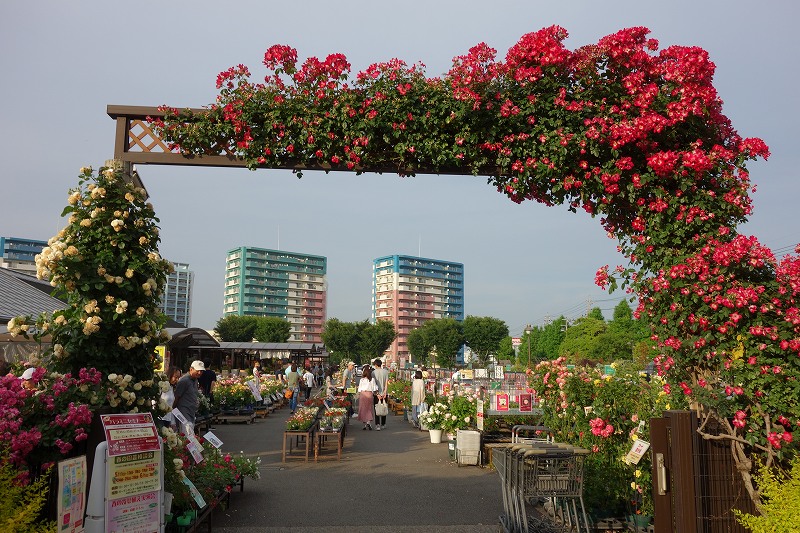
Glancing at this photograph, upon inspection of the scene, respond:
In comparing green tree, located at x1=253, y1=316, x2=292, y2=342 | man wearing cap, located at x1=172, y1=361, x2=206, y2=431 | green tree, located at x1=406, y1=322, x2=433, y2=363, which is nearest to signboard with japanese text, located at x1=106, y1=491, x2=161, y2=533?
man wearing cap, located at x1=172, y1=361, x2=206, y2=431

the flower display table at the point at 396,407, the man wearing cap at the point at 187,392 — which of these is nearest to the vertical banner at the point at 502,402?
the man wearing cap at the point at 187,392

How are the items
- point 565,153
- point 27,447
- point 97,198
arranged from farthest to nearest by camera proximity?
1. point 565,153
2. point 97,198
3. point 27,447

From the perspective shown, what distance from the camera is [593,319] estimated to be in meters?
70.4

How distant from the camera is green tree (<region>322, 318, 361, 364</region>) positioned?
91.1 m

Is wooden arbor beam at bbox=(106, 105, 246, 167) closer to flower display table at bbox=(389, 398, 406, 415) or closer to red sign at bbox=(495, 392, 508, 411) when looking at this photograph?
red sign at bbox=(495, 392, 508, 411)

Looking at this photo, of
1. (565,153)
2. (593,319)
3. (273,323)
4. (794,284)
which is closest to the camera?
(794,284)

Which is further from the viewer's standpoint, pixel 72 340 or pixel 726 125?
pixel 726 125

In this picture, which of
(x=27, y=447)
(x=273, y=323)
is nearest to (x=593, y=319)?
(x=273, y=323)

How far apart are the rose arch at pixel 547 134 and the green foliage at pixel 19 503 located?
11.2ft

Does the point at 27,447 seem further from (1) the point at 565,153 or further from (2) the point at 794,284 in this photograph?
(2) the point at 794,284

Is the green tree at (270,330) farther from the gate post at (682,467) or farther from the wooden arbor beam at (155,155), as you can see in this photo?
the gate post at (682,467)

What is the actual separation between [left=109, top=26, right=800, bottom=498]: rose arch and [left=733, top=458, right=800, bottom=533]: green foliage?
39.0 inches

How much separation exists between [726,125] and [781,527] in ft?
12.3

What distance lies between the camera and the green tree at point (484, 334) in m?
93.6
